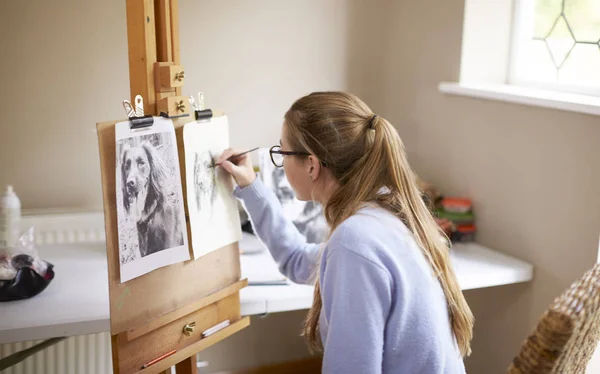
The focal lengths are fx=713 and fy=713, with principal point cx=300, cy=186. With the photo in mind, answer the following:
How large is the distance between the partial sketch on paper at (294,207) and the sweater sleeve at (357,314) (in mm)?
932

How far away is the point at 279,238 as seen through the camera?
5.71ft

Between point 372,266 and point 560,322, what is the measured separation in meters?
0.34

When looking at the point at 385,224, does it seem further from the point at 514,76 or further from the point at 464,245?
the point at 514,76

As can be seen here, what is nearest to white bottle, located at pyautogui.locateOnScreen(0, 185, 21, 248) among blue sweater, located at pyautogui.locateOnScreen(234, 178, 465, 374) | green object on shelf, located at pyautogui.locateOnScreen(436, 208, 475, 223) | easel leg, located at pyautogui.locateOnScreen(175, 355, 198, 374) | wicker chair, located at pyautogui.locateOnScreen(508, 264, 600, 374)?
Result: easel leg, located at pyautogui.locateOnScreen(175, 355, 198, 374)

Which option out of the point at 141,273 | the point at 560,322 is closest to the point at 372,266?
the point at 560,322

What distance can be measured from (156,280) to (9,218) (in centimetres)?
70

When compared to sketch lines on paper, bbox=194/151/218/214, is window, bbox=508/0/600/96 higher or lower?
higher

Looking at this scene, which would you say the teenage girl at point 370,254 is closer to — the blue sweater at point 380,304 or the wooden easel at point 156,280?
the blue sweater at point 380,304

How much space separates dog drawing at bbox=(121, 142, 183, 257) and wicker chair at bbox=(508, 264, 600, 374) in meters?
0.75

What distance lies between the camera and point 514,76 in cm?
234

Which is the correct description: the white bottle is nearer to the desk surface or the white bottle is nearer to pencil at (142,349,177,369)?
the desk surface

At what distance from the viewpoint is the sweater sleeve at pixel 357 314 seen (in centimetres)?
124

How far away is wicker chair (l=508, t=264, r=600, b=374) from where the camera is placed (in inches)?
40.3

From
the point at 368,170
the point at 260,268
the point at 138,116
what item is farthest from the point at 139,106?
the point at 260,268
